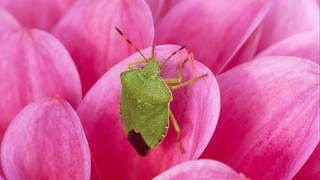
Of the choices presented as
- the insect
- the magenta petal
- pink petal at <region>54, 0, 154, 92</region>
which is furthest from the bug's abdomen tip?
the magenta petal

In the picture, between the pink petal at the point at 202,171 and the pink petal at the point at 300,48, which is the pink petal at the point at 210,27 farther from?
the pink petal at the point at 202,171

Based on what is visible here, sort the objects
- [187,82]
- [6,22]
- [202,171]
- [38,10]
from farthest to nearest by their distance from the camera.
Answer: [38,10] → [6,22] → [187,82] → [202,171]

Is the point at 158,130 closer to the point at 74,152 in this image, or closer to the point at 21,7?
the point at 74,152

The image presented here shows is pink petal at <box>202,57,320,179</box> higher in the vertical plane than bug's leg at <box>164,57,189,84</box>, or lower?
lower

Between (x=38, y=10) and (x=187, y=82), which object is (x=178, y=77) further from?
(x=38, y=10)

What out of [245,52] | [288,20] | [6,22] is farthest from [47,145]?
[288,20]

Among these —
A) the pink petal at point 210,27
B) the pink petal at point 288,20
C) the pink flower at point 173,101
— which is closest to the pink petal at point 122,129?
the pink flower at point 173,101

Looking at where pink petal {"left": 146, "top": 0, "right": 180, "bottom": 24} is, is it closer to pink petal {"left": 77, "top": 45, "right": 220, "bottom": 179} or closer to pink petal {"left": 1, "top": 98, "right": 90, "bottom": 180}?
pink petal {"left": 77, "top": 45, "right": 220, "bottom": 179}
